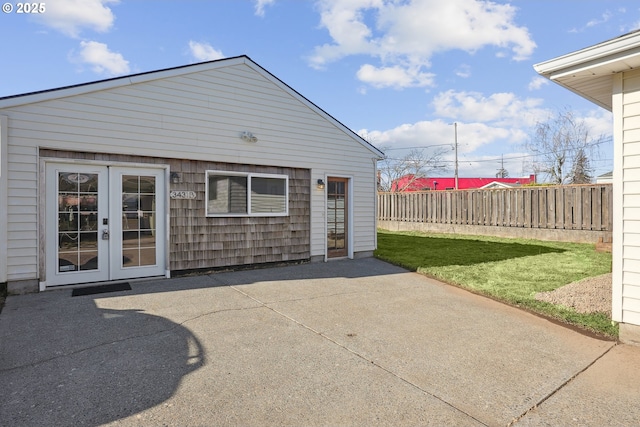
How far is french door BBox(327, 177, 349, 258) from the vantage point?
898 centimetres

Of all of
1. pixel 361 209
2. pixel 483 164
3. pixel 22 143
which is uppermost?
pixel 483 164

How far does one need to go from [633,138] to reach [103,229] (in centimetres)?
772

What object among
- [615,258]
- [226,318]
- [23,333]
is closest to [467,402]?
[615,258]

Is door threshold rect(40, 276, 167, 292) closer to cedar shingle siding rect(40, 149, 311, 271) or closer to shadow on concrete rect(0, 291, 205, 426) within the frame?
cedar shingle siding rect(40, 149, 311, 271)

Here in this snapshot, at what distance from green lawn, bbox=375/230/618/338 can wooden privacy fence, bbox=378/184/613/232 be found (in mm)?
897

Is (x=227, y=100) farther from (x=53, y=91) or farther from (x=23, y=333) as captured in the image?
(x=23, y=333)

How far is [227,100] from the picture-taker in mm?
7430

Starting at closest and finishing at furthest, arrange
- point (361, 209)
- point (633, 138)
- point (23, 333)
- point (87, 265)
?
point (633, 138), point (23, 333), point (87, 265), point (361, 209)

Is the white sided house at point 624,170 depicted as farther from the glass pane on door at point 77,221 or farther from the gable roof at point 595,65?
the glass pane on door at point 77,221

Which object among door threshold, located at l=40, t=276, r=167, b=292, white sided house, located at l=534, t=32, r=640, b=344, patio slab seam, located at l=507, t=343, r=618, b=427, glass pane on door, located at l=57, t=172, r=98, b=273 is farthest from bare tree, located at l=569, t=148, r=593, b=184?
glass pane on door, located at l=57, t=172, r=98, b=273

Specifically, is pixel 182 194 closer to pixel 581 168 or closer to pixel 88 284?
pixel 88 284

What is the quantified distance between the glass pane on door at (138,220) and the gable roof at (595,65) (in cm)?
657

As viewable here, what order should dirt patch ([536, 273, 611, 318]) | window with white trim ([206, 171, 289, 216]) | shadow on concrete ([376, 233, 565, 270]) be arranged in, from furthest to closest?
shadow on concrete ([376, 233, 565, 270]) → window with white trim ([206, 171, 289, 216]) → dirt patch ([536, 273, 611, 318])

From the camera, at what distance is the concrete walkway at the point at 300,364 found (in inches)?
95.3
